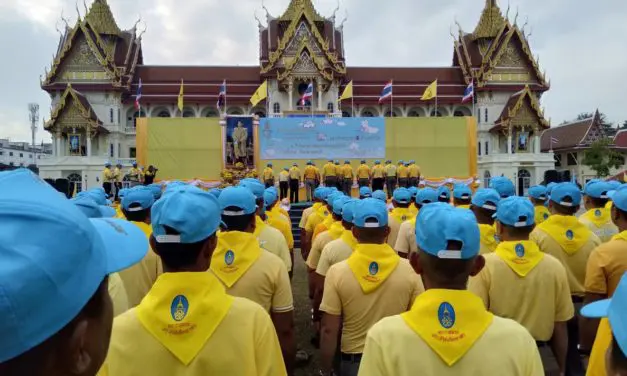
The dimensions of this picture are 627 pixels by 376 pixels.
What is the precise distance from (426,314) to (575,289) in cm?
310

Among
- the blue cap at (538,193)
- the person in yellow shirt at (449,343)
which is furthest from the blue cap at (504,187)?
the person in yellow shirt at (449,343)

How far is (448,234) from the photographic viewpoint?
1896mm

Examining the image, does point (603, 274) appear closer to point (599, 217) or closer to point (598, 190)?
point (599, 217)

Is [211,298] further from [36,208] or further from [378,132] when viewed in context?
[378,132]

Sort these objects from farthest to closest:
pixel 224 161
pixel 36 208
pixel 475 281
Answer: pixel 224 161
pixel 475 281
pixel 36 208

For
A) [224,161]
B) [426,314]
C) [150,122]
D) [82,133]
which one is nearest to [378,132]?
[224,161]

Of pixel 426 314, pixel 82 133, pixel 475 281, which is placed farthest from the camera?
pixel 82 133

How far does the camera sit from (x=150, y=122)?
930 inches

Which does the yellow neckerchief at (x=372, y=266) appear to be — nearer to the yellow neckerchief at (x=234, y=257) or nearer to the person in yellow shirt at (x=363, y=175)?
the yellow neckerchief at (x=234, y=257)

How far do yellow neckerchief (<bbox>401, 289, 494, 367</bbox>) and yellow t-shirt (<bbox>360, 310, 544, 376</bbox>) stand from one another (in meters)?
0.02

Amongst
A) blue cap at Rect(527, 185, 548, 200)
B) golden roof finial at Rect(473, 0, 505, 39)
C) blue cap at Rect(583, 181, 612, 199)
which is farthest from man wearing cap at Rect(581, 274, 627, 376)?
golden roof finial at Rect(473, 0, 505, 39)

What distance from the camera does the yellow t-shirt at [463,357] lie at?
1.75 meters

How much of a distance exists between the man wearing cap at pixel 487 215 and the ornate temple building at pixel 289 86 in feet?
103

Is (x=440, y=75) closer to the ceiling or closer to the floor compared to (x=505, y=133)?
closer to the ceiling
